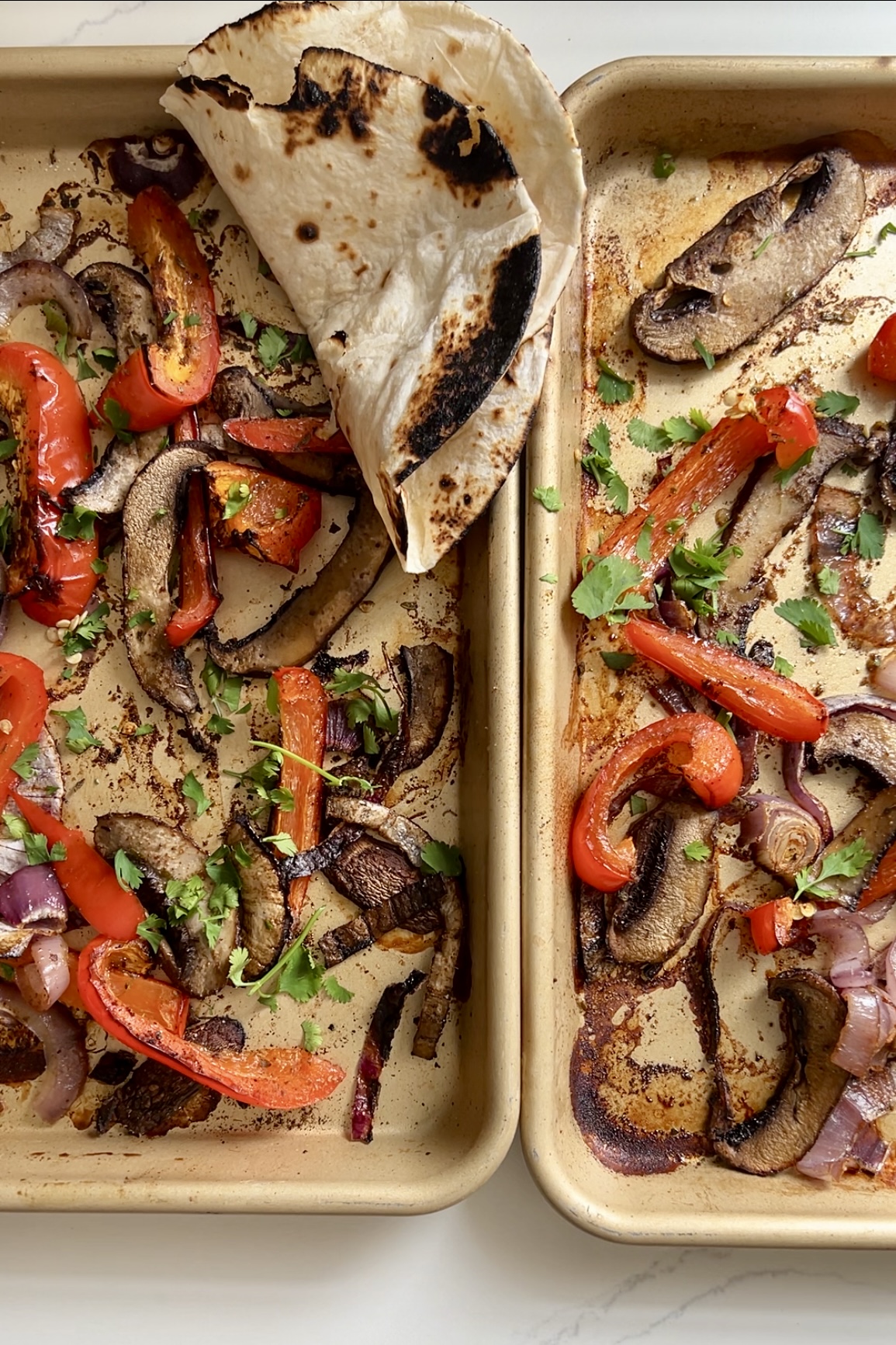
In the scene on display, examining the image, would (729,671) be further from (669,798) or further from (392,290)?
(392,290)

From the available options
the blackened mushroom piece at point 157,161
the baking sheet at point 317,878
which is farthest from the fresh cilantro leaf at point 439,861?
the blackened mushroom piece at point 157,161

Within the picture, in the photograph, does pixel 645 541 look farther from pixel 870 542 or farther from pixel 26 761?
pixel 26 761

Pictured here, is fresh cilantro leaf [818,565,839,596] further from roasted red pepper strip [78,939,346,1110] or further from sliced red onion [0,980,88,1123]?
sliced red onion [0,980,88,1123]

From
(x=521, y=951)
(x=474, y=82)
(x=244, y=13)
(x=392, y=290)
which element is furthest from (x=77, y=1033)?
(x=244, y=13)

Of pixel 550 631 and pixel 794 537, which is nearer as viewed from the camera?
pixel 550 631

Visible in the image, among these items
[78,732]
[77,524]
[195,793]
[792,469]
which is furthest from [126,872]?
[792,469]

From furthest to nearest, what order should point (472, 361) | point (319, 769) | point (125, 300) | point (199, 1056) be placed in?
point (125, 300) → point (319, 769) → point (199, 1056) → point (472, 361)

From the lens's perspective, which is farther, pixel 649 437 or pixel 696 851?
pixel 649 437
